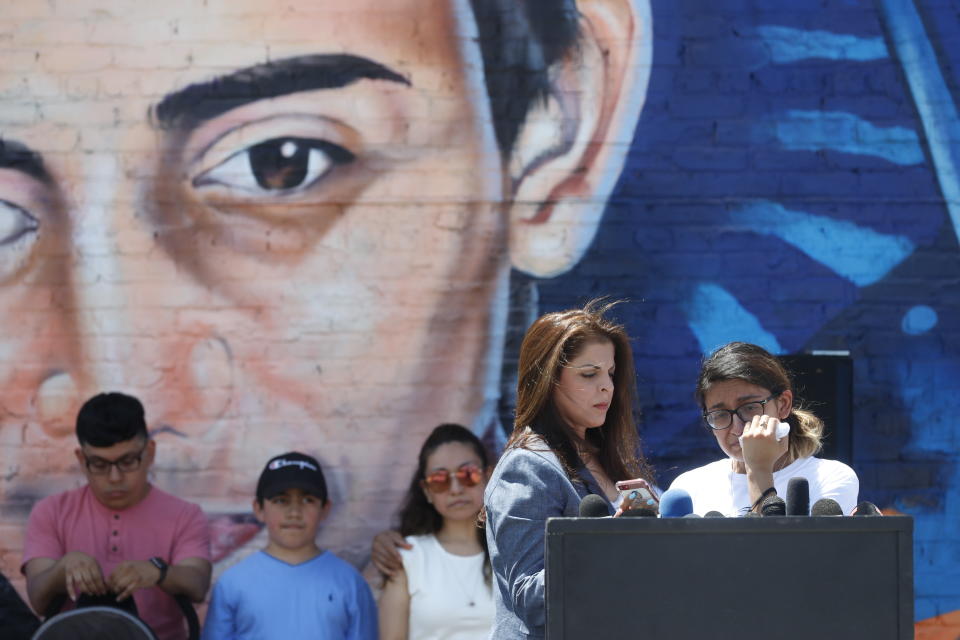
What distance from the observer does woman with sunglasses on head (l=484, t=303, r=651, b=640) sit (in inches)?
90.8

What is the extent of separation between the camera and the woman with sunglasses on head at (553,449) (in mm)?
2307

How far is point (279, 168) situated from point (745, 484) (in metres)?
2.68

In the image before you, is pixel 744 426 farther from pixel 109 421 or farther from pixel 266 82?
A: pixel 266 82

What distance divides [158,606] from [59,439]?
38.3 inches

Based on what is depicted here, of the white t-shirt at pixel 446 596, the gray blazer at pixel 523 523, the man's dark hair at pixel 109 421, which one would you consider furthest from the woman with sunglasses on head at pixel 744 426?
the man's dark hair at pixel 109 421

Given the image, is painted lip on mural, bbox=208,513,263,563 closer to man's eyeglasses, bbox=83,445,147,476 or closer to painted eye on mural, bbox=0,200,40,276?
man's eyeglasses, bbox=83,445,147,476

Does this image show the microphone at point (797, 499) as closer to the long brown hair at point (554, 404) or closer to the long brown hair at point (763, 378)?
the long brown hair at point (554, 404)

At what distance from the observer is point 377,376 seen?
4996 mm

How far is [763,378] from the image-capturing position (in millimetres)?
3002

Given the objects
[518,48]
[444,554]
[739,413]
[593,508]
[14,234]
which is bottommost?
[444,554]

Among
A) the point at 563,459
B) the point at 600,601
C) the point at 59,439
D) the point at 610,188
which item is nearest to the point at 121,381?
the point at 59,439

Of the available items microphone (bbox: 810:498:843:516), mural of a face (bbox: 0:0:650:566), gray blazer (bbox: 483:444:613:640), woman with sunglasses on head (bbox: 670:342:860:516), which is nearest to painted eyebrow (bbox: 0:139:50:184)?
mural of a face (bbox: 0:0:650:566)

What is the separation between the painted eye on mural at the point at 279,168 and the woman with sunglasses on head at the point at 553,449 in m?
2.64

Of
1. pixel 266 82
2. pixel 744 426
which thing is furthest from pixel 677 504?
pixel 266 82
